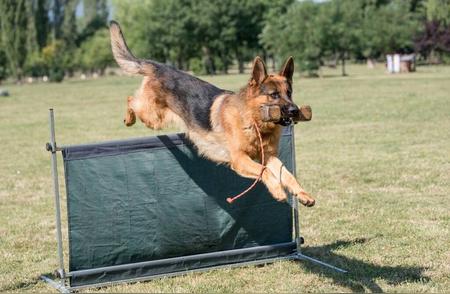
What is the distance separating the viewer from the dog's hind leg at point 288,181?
16.7 ft

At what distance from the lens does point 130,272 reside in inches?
241

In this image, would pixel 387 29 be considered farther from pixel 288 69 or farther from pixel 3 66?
pixel 288 69

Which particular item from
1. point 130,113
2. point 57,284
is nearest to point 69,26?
point 130,113

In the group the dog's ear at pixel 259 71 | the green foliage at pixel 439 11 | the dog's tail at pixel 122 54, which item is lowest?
the dog's ear at pixel 259 71

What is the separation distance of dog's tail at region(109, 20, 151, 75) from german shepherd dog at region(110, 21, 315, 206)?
1 centimetres

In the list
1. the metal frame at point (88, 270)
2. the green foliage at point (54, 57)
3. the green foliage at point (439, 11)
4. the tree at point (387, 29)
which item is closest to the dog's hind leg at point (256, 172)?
the metal frame at point (88, 270)

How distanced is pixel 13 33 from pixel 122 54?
245 feet

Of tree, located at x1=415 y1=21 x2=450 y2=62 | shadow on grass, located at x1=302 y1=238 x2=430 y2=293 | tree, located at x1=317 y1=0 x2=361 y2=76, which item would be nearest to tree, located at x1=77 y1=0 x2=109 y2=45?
tree, located at x1=317 y1=0 x2=361 y2=76

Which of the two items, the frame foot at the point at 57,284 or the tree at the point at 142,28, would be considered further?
the tree at the point at 142,28

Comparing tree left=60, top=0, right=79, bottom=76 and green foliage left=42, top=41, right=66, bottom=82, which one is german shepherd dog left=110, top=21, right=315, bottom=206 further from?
tree left=60, top=0, right=79, bottom=76

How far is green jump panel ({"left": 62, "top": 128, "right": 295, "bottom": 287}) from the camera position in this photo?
592 centimetres

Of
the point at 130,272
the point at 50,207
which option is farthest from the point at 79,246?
the point at 50,207

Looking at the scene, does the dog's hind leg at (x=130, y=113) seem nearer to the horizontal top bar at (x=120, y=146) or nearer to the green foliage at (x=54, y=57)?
the horizontal top bar at (x=120, y=146)

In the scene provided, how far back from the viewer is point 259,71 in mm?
5656
